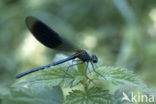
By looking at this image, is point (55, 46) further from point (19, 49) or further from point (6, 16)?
point (6, 16)

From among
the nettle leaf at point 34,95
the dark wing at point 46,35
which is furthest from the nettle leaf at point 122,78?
the dark wing at point 46,35

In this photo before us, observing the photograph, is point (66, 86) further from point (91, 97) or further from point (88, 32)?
point (88, 32)

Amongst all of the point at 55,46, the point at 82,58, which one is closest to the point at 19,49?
the point at 55,46

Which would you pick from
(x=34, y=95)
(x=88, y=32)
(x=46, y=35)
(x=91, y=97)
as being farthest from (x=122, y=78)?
(x=88, y=32)

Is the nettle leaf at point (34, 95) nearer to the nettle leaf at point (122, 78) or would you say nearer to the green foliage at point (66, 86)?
the green foliage at point (66, 86)

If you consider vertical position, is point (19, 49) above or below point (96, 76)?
above

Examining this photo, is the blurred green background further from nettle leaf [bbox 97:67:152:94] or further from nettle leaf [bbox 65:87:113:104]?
nettle leaf [bbox 65:87:113:104]
